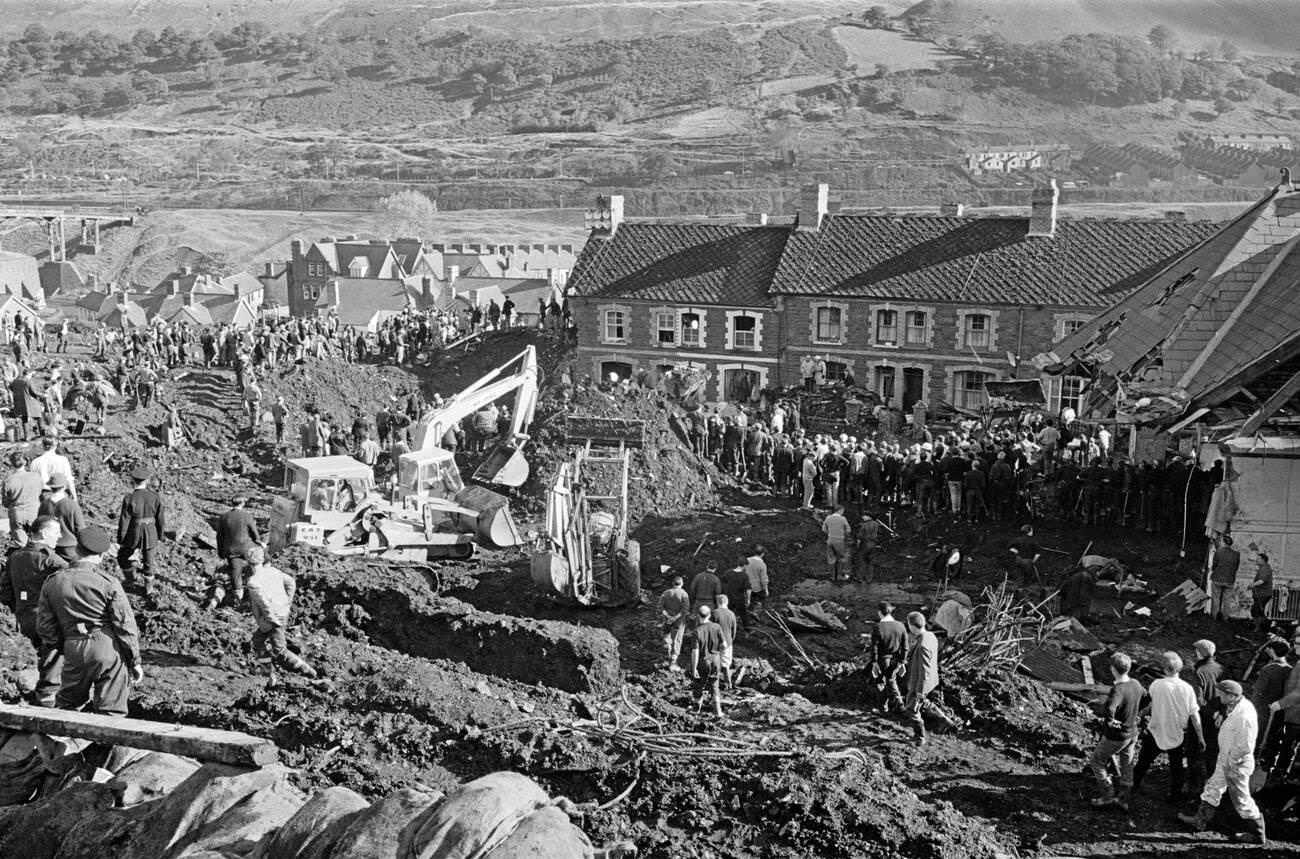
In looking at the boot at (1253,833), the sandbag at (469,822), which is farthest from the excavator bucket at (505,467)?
A: the sandbag at (469,822)

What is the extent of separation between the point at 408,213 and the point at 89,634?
483ft

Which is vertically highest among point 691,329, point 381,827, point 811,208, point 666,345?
point 811,208

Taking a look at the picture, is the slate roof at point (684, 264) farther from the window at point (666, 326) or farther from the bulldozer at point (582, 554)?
the bulldozer at point (582, 554)

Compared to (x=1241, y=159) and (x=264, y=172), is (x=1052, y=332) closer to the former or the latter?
(x=1241, y=159)

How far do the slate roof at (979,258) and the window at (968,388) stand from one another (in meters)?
2.22

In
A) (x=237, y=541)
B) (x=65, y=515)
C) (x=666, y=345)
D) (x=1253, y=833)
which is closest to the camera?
(x=1253, y=833)

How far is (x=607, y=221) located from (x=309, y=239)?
330ft

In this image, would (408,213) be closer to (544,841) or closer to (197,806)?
(197,806)

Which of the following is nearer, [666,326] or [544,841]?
[544,841]

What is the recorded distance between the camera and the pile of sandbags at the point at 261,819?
766cm

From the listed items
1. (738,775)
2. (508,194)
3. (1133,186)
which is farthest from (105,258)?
(738,775)

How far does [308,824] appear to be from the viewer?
8219 mm

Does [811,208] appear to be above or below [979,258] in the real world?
above

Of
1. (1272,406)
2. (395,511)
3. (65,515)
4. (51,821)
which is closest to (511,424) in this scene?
(395,511)
